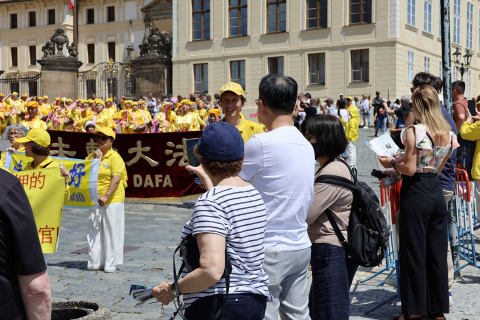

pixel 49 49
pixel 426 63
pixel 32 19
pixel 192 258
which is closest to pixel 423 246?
pixel 192 258

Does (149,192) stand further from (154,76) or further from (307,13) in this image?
(307,13)

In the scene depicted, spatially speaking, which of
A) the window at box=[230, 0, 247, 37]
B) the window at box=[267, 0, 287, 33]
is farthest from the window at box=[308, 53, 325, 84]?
the window at box=[230, 0, 247, 37]

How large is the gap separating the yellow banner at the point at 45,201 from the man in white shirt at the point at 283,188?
103 inches

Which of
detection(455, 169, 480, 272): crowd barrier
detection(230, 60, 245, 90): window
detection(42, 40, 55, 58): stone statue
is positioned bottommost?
detection(455, 169, 480, 272): crowd barrier

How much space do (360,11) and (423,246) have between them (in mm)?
33261

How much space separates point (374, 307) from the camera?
225 inches

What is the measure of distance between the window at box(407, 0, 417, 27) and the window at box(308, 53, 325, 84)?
5.49 metres

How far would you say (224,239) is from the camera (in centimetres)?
278

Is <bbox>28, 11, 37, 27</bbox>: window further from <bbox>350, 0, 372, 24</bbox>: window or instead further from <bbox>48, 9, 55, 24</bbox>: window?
<bbox>350, 0, 372, 24</bbox>: window

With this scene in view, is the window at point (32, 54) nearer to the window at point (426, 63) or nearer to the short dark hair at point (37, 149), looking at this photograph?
the window at point (426, 63)

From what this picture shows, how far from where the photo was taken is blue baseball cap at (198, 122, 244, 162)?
2951 mm

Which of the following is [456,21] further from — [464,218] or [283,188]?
[283,188]

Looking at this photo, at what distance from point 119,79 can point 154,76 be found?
244 centimetres

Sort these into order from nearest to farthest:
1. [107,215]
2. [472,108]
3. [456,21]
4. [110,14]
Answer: [107,215] < [472,108] < [456,21] < [110,14]
